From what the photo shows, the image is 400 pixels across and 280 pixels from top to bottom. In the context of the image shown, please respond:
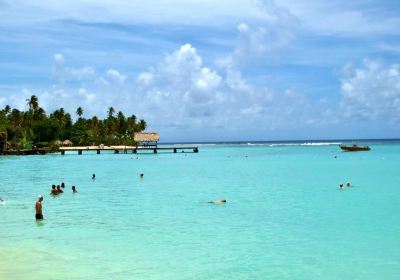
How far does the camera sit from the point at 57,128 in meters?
115

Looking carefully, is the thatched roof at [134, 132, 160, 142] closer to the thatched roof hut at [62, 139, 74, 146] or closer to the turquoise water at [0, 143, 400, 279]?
the thatched roof hut at [62, 139, 74, 146]

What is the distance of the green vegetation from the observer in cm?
10569

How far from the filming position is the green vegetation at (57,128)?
106 meters

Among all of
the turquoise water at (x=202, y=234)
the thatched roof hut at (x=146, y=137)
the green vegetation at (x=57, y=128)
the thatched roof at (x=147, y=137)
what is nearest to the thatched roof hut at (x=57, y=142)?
the green vegetation at (x=57, y=128)

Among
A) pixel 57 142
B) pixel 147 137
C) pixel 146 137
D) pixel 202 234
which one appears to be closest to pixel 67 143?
pixel 57 142

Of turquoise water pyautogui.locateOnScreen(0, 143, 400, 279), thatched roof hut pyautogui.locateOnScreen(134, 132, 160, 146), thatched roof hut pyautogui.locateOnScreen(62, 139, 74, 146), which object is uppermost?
thatched roof hut pyautogui.locateOnScreen(134, 132, 160, 146)

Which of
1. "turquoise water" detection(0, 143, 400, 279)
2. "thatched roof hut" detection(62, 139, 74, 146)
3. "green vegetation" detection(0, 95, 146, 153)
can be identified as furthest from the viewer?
"thatched roof hut" detection(62, 139, 74, 146)

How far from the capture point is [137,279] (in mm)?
15039

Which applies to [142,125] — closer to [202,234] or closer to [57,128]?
[57,128]

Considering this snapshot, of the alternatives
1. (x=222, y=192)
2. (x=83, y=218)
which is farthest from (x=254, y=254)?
(x=222, y=192)

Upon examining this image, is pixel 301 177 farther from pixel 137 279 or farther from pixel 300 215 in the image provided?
pixel 137 279

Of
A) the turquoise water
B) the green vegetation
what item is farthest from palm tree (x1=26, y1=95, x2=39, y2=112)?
the turquoise water

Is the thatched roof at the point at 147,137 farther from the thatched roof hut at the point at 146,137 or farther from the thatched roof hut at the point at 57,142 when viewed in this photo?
the thatched roof hut at the point at 57,142

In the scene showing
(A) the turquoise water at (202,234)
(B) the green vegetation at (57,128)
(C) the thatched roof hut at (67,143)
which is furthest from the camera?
(C) the thatched roof hut at (67,143)
